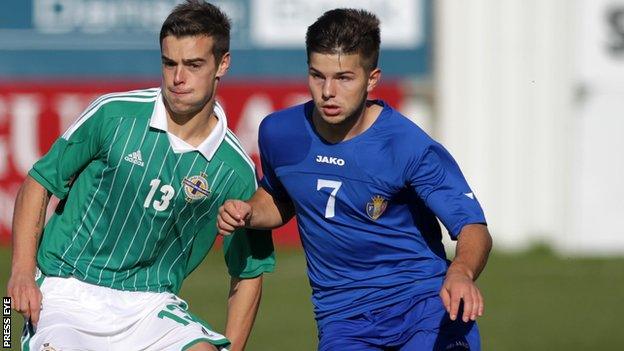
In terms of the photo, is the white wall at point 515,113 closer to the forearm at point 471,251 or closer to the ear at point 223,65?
the ear at point 223,65

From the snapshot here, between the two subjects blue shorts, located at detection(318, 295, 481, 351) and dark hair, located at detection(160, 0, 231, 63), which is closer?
blue shorts, located at detection(318, 295, 481, 351)

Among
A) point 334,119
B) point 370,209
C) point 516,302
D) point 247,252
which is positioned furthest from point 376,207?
point 516,302

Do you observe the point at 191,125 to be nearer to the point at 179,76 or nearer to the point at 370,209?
the point at 179,76

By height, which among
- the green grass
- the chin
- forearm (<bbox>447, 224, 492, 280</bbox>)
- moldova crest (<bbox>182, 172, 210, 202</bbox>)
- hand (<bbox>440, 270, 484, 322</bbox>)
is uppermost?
the chin

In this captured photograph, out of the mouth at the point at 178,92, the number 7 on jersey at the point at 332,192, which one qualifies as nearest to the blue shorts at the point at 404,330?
the number 7 on jersey at the point at 332,192

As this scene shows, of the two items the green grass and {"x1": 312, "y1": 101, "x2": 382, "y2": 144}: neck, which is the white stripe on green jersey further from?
the green grass

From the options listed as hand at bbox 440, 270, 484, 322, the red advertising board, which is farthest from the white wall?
hand at bbox 440, 270, 484, 322

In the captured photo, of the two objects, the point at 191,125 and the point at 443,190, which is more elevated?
the point at 191,125

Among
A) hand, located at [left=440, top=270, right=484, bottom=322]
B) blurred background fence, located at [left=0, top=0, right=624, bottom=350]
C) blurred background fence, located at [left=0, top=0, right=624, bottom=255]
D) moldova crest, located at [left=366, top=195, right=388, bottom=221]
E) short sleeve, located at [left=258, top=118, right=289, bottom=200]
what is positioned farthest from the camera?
blurred background fence, located at [left=0, top=0, right=624, bottom=255]

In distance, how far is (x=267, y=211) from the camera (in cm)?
632

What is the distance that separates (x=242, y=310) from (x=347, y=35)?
1.38m

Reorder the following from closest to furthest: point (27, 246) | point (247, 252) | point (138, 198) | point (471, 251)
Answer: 1. point (471, 251)
2. point (27, 246)
3. point (138, 198)
4. point (247, 252)

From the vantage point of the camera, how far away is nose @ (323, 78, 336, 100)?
5.98 metres

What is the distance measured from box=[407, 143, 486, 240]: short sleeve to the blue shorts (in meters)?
0.36
